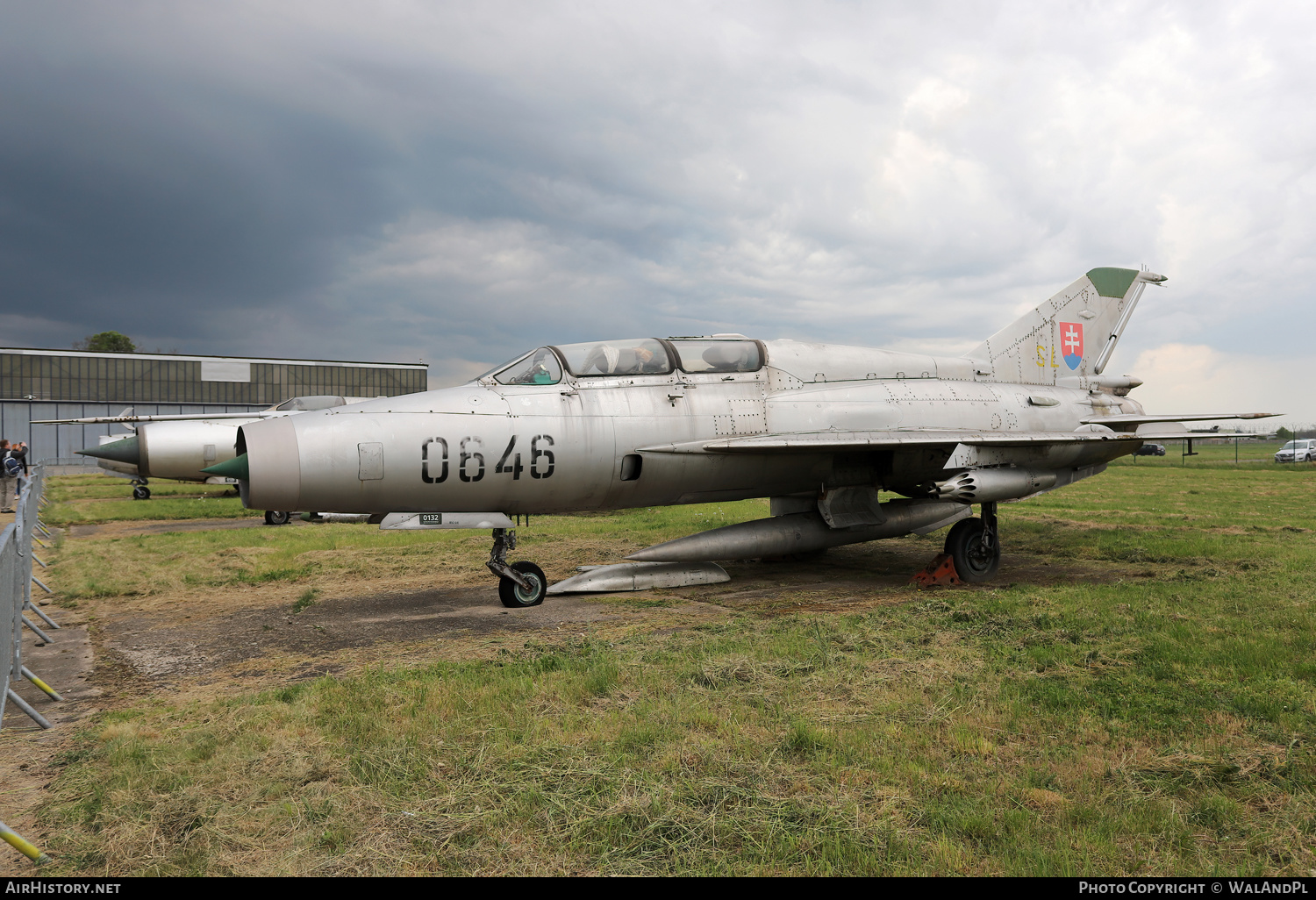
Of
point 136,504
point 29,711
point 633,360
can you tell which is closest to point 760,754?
point 29,711

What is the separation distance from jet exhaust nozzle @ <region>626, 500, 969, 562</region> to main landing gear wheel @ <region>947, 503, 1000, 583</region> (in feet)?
1.55

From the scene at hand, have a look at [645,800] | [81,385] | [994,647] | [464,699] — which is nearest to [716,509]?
[994,647]

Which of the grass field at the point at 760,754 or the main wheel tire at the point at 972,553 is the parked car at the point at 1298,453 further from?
the grass field at the point at 760,754

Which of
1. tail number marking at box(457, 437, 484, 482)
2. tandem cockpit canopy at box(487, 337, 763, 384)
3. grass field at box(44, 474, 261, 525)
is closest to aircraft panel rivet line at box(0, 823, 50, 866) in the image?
tail number marking at box(457, 437, 484, 482)

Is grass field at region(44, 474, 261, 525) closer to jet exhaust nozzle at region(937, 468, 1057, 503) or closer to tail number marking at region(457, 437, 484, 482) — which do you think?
tail number marking at region(457, 437, 484, 482)

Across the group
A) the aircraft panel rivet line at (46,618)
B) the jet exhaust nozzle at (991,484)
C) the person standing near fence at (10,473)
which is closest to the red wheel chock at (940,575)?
the jet exhaust nozzle at (991,484)

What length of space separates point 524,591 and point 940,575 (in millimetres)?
5232

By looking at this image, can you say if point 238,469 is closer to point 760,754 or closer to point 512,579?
point 512,579

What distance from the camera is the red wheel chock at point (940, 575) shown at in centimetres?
957

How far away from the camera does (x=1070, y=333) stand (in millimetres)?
12641

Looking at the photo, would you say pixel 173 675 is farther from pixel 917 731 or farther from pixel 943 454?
pixel 943 454

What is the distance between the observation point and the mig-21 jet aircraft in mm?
Result: 7223

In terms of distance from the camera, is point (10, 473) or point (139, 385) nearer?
point (10, 473)

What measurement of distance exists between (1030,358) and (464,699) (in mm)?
10887
